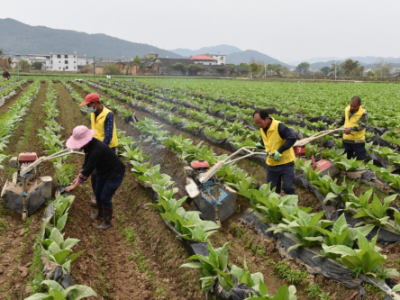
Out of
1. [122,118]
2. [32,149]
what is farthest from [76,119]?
[32,149]

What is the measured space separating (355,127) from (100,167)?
4697mm

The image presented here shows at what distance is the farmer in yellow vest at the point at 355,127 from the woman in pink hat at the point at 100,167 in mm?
4360

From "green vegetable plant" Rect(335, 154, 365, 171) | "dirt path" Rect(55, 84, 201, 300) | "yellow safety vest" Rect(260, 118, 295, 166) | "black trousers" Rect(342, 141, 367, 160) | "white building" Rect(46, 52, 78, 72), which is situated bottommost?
"dirt path" Rect(55, 84, 201, 300)

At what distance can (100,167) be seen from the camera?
5.09 meters

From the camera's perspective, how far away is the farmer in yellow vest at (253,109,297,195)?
496 centimetres

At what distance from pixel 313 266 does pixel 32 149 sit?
8.30 meters

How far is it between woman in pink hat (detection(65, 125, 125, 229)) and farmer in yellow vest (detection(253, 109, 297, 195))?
2.14 meters

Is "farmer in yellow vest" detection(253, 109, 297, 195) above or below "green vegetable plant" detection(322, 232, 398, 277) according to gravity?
above

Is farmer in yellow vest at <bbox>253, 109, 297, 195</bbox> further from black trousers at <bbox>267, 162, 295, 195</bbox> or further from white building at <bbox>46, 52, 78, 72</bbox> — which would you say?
white building at <bbox>46, 52, 78, 72</bbox>

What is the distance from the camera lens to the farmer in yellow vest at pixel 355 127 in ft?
21.9

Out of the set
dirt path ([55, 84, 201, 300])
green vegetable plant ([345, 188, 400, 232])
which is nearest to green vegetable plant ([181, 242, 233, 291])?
dirt path ([55, 84, 201, 300])

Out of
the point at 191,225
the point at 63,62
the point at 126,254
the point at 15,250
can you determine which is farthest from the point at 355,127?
the point at 63,62

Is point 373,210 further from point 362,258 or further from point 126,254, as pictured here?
point 126,254

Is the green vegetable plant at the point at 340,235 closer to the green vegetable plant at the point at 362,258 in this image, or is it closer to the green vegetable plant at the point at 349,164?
the green vegetable plant at the point at 362,258
